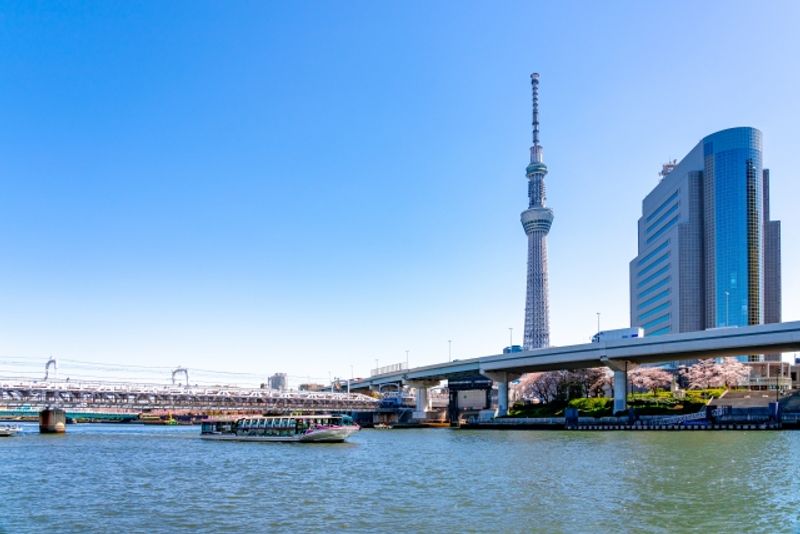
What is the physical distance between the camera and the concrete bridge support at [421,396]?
462ft

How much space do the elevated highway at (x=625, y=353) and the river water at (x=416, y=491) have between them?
29.3m

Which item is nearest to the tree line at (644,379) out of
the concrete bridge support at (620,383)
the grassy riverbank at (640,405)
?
the grassy riverbank at (640,405)

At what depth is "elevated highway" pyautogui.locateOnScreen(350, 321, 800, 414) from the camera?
84.6m

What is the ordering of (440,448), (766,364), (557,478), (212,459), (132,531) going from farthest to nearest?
(766,364)
(440,448)
(212,459)
(557,478)
(132,531)

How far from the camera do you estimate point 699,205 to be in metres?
163

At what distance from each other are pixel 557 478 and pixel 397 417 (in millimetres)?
105215

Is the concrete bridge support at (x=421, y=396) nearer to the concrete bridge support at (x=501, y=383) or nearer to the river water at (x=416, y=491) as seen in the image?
the concrete bridge support at (x=501, y=383)

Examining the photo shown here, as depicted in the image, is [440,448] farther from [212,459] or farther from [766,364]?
[766,364]

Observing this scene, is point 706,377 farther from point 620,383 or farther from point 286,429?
point 286,429

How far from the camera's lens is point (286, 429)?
257 ft

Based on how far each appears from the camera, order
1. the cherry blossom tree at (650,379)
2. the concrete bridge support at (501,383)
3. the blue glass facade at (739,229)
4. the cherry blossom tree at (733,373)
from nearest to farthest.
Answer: the cherry blossom tree at (733,373) → the concrete bridge support at (501,383) → the cherry blossom tree at (650,379) → the blue glass facade at (739,229)

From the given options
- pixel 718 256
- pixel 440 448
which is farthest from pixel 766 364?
pixel 440 448

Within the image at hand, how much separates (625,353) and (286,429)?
155ft

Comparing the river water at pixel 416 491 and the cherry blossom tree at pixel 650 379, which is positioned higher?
the cherry blossom tree at pixel 650 379
